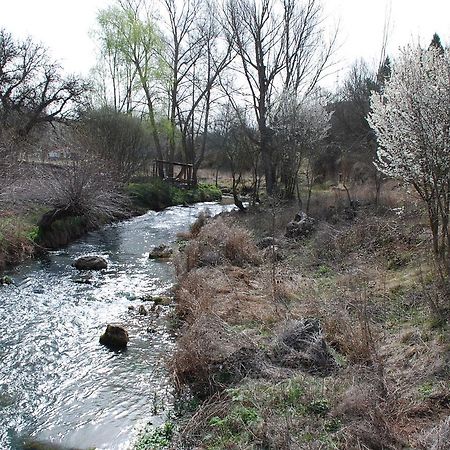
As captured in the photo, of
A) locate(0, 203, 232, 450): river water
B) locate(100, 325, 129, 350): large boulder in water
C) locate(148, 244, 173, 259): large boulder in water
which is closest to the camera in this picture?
locate(0, 203, 232, 450): river water

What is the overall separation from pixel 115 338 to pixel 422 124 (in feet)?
19.6

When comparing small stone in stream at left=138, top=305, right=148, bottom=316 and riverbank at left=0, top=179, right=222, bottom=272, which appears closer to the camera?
small stone in stream at left=138, top=305, right=148, bottom=316

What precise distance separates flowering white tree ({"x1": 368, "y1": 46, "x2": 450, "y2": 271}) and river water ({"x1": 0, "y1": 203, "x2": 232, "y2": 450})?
5107 millimetres

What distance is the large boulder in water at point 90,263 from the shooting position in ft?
43.3

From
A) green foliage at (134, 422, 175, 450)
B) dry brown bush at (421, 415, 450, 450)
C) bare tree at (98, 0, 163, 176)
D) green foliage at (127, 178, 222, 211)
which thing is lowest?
green foliage at (134, 422, 175, 450)

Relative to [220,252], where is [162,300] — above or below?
below

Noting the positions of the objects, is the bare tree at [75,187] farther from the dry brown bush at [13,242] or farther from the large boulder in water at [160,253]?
the large boulder in water at [160,253]

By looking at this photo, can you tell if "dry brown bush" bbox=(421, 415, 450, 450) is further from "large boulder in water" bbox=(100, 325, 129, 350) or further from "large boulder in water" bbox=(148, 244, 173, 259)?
"large boulder in water" bbox=(148, 244, 173, 259)

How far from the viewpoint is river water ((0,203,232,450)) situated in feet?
18.0

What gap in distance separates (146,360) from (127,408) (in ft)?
4.57

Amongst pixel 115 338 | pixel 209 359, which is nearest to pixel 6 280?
pixel 115 338

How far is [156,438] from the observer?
5.12 metres

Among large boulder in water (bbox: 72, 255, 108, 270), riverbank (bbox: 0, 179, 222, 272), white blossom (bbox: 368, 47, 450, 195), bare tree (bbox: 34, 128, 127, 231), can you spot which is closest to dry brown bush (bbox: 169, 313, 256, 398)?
white blossom (bbox: 368, 47, 450, 195)

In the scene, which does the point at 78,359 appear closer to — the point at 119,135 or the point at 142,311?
the point at 142,311
